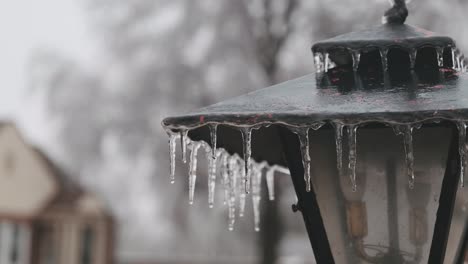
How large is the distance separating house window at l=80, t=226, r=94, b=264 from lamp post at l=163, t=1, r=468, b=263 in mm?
21334

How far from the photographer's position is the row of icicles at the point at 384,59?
8.92 feet

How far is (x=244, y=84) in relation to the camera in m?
20.7

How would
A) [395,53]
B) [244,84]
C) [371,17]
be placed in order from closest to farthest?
[395,53] < [371,17] < [244,84]

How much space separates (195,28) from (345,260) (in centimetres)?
1946

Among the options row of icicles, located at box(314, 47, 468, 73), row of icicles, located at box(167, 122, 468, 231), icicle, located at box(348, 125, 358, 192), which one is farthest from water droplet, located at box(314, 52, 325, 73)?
icicle, located at box(348, 125, 358, 192)

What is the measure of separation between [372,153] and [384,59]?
0.41 meters

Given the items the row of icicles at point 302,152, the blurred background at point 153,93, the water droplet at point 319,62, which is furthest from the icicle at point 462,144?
the blurred background at point 153,93

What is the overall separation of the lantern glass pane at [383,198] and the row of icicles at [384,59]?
360mm

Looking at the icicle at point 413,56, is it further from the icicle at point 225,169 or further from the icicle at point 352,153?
the icicle at point 225,169

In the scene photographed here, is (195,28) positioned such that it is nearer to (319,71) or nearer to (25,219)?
(25,219)

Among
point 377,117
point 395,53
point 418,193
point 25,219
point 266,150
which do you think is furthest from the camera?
point 25,219

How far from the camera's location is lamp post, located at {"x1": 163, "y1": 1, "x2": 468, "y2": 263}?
2.32m

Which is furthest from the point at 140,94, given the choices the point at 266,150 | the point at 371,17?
the point at 266,150

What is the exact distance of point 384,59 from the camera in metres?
2.72
